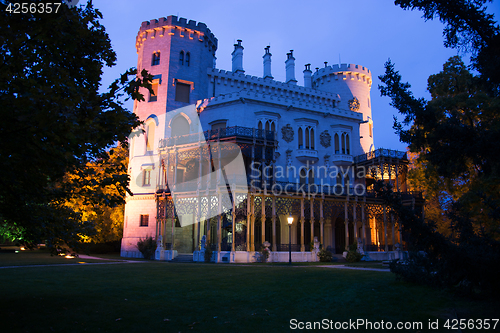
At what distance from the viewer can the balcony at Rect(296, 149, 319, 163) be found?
114ft

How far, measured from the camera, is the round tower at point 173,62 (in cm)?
3559

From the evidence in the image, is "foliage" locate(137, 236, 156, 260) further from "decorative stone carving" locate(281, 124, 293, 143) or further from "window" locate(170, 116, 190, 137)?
"decorative stone carving" locate(281, 124, 293, 143)

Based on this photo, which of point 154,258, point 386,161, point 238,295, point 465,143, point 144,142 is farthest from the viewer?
point 144,142

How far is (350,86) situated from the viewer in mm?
41844

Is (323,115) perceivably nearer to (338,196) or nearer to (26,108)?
(338,196)

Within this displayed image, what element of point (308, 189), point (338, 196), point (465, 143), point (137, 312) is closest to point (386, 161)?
point (338, 196)

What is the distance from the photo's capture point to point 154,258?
99.7 feet

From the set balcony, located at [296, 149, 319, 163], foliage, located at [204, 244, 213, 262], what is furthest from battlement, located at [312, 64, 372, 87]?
foliage, located at [204, 244, 213, 262]

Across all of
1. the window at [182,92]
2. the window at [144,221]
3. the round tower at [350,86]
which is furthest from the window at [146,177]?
the round tower at [350,86]

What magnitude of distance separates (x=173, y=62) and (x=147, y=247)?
1903 centimetres

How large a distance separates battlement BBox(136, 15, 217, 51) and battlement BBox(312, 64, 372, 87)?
49.8 ft

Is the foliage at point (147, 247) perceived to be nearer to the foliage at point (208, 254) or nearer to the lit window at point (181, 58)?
the foliage at point (208, 254)

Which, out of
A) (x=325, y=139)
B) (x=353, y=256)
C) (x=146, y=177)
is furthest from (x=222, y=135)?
(x=353, y=256)

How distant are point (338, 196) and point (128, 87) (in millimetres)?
25516
